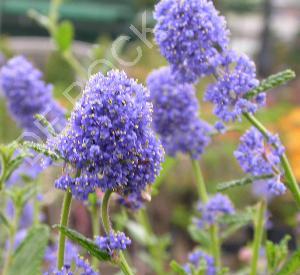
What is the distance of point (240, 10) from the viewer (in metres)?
9.32

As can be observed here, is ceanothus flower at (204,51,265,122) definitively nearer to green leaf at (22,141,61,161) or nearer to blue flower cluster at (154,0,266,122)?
blue flower cluster at (154,0,266,122)

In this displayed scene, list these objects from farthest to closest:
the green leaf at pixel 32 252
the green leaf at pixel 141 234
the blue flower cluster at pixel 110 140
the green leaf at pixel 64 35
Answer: the green leaf at pixel 141 234 < the green leaf at pixel 64 35 < the green leaf at pixel 32 252 < the blue flower cluster at pixel 110 140

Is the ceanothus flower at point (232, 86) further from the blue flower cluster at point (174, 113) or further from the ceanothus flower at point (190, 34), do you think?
the blue flower cluster at point (174, 113)

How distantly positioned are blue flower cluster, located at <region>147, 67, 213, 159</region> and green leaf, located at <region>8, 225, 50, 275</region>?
218mm

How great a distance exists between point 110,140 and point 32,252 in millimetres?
349

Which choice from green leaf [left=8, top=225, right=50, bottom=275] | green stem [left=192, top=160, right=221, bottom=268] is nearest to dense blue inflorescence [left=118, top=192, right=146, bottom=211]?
green leaf [left=8, top=225, right=50, bottom=275]

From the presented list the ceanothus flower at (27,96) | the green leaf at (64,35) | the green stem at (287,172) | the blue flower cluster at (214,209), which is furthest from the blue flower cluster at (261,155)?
the green leaf at (64,35)

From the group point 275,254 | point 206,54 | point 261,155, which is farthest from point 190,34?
point 275,254

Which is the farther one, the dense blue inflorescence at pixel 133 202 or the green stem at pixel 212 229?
the green stem at pixel 212 229

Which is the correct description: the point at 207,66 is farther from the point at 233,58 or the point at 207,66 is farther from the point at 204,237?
the point at 204,237

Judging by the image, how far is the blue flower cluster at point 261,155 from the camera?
833 mm

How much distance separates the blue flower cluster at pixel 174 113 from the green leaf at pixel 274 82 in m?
0.19

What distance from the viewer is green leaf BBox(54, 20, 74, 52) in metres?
1.28

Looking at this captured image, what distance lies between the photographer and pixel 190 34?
80 centimetres
